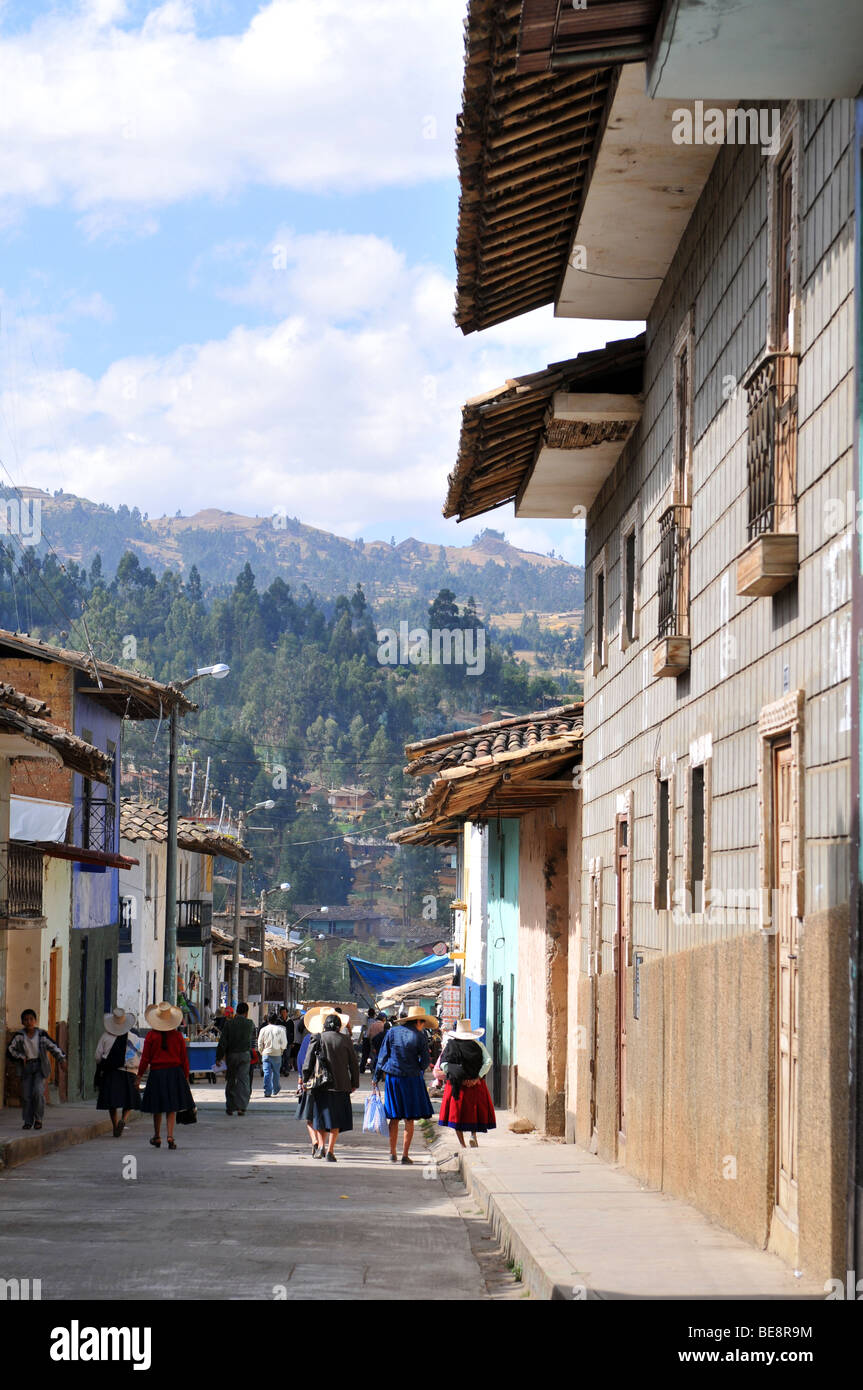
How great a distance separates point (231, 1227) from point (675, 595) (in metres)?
5.13

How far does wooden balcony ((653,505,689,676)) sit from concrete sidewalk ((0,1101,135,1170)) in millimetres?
8468

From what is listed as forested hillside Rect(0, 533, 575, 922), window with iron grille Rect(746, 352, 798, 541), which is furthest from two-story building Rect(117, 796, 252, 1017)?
forested hillside Rect(0, 533, 575, 922)

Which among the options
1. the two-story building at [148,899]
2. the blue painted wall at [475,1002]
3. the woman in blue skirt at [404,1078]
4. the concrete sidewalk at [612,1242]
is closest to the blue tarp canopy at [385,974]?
the two-story building at [148,899]

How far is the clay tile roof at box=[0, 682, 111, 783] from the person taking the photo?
19203mm

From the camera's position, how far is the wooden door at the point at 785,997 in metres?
8.89

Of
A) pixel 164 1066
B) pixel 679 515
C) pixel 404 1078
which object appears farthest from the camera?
pixel 164 1066

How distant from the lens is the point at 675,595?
12.5m

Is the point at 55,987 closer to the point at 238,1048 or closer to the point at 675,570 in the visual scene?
the point at 238,1048

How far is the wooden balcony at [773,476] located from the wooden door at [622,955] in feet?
21.5

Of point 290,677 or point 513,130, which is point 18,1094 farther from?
point 290,677

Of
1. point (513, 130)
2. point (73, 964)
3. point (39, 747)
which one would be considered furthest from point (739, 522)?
point (73, 964)

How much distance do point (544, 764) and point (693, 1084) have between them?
330 inches

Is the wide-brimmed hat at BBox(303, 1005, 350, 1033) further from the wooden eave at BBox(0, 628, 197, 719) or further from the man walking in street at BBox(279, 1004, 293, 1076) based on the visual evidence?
the man walking in street at BBox(279, 1004, 293, 1076)

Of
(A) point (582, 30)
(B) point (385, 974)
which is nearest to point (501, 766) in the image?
(A) point (582, 30)
